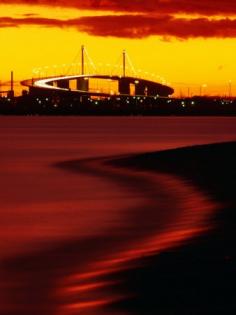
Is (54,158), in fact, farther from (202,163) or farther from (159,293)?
(159,293)

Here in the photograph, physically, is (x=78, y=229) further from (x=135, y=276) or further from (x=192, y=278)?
(x=192, y=278)

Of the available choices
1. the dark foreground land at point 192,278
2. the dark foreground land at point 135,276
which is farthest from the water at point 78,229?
the dark foreground land at point 192,278

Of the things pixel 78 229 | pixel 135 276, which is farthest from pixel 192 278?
pixel 78 229

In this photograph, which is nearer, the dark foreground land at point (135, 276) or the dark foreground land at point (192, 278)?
the dark foreground land at point (192, 278)

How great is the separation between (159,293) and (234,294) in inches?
25.7

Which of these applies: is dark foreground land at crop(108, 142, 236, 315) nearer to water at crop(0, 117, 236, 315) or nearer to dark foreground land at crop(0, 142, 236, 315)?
dark foreground land at crop(0, 142, 236, 315)

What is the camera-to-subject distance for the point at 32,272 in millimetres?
11695

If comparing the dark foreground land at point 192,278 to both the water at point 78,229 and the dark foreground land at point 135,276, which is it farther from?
the water at point 78,229

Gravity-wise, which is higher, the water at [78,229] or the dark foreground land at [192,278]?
the dark foreground land at [192,278]

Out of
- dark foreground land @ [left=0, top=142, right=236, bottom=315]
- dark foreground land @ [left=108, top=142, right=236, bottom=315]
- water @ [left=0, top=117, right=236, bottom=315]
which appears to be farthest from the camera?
water @ [left=0, top=117, right=236, bottom=315]

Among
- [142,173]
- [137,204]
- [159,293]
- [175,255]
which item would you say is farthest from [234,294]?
[142,173]

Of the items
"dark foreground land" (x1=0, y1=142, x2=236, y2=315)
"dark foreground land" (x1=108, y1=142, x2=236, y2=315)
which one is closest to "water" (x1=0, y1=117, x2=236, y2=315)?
"dark foreground land" (x1=0, y1=142, x2=236, y2=315)

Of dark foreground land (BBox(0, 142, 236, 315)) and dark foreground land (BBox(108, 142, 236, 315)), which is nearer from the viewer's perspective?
dark foreground land (BBox(108, 142, 236, 315))

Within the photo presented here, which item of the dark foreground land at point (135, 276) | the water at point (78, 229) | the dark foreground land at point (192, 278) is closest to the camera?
the dark foreground land at point (192, 278)
